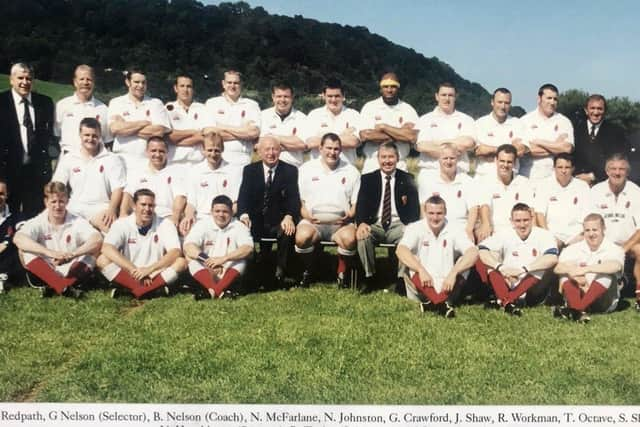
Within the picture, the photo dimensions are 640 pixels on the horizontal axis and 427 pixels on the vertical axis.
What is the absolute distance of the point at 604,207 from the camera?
15.1ft

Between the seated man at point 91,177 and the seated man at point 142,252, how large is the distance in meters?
0.30

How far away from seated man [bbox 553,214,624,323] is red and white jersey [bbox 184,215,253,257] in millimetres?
2140

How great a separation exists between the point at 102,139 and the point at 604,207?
12.5ft

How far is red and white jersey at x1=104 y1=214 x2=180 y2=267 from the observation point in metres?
4.45

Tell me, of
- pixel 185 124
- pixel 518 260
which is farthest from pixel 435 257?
pixel 185 124

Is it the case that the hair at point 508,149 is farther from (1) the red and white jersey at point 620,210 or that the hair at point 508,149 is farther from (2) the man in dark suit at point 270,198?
(2) the man in dark suit at point 270,198

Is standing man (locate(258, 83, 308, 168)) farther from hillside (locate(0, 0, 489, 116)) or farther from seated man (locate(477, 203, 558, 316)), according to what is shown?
seated man (locate(477, 203, 558, 316))

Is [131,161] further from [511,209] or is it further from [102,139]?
[511,209]

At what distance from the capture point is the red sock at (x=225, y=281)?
4.36 meters

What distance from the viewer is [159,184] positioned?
480 centimetres

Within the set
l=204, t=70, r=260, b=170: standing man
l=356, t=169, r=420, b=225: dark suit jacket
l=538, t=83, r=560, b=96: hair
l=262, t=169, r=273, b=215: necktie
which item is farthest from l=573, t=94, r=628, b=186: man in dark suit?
l=204, t=70, r=260, b=170: standing man

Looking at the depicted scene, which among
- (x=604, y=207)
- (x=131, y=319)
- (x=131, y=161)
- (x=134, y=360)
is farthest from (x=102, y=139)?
(x=604, y=207)

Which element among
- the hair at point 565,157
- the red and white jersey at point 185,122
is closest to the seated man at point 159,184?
the red and white jersey at point 185,122

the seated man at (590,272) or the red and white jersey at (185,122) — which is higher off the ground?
the red and white jersey at (185,122)
